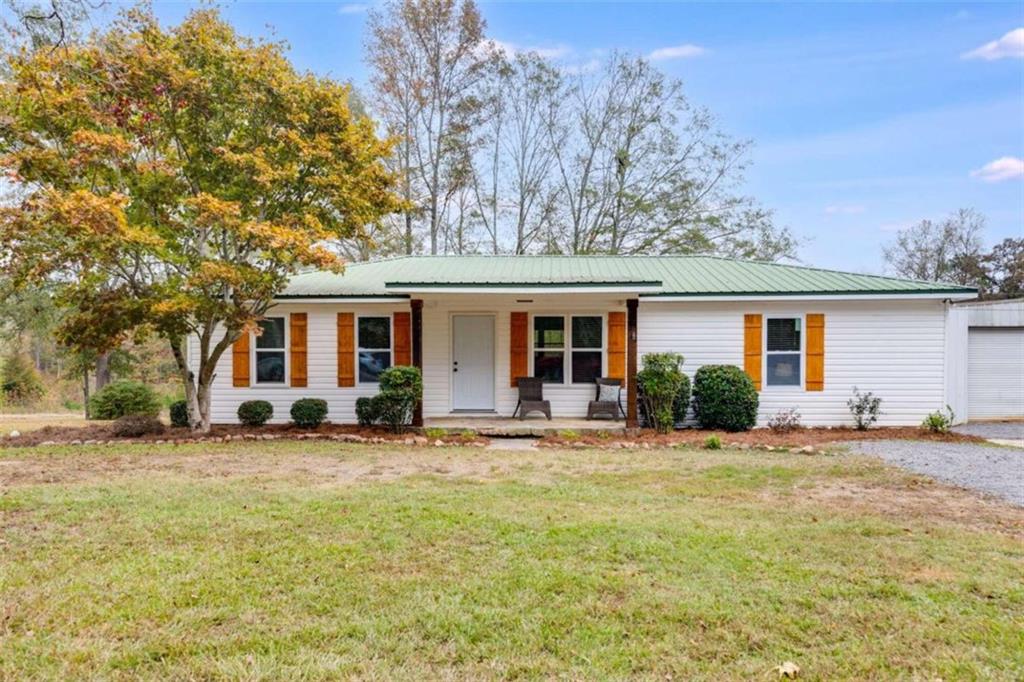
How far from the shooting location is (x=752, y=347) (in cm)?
1125

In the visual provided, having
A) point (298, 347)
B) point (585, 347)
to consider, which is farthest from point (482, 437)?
point (298, 347)

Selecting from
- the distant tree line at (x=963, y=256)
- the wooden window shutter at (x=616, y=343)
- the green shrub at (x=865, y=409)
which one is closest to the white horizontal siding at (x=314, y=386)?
the wooden window shutter at (x=616, y=343)

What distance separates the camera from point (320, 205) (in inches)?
406

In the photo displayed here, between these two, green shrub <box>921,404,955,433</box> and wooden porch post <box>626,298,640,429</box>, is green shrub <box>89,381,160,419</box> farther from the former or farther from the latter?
green shrub <box>921,404,955,433</box>

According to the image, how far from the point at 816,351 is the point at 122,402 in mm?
14944

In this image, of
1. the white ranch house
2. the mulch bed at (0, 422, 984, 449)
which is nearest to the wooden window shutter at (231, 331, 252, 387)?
the white ranch house

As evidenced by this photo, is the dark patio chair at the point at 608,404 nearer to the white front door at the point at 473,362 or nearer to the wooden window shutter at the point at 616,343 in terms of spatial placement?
the wooden window shutter at the point at 616,343

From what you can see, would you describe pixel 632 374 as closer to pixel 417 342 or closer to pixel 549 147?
pixel 417 342

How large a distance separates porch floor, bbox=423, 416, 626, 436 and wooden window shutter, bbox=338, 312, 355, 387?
186 centimetres

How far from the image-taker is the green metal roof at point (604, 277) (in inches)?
402

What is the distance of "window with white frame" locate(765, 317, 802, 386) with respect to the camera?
11.2 meters

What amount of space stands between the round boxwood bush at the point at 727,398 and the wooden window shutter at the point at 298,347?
7.70 meters

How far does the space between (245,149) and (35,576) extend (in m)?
7.82

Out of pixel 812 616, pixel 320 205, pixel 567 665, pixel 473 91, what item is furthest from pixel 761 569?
pixel 473 91
